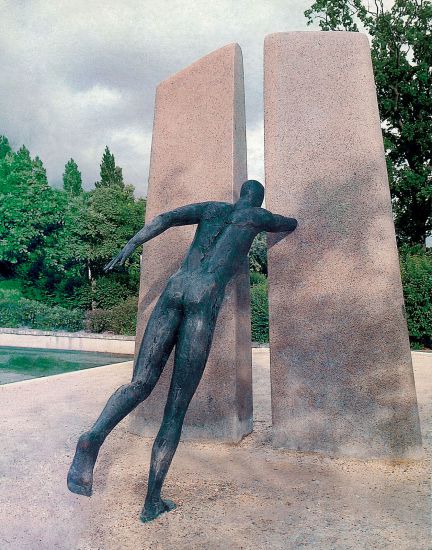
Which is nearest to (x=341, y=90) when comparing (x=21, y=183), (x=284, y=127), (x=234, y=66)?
(x=284, y=127)

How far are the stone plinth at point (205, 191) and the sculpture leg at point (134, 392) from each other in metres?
1.55

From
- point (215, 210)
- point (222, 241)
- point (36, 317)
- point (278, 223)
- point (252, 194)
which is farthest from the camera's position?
point (36, 317)

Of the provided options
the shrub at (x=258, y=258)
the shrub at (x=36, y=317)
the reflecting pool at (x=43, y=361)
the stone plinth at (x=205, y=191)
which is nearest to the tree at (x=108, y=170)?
the shrub at (x=258, y=258)

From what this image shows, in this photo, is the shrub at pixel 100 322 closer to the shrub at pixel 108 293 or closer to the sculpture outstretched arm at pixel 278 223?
the shrub at pixel 108 293

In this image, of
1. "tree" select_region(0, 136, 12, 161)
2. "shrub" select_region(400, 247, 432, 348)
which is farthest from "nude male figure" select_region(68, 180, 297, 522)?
"tree" select_region(0, 136, 12, 161)

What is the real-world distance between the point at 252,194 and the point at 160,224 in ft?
2.59

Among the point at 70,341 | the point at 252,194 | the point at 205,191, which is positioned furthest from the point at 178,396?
the point at 70,341

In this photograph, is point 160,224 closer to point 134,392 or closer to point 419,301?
point 134,392

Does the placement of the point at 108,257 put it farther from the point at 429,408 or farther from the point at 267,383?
the point at 429,408

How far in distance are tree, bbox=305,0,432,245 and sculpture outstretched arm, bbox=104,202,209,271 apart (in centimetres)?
1758

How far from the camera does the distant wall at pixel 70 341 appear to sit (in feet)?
44.6

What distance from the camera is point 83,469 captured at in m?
3.20

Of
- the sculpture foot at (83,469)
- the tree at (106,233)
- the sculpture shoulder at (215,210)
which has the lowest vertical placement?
the sculpture foot at (83,469)

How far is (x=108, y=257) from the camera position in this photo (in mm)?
23625
